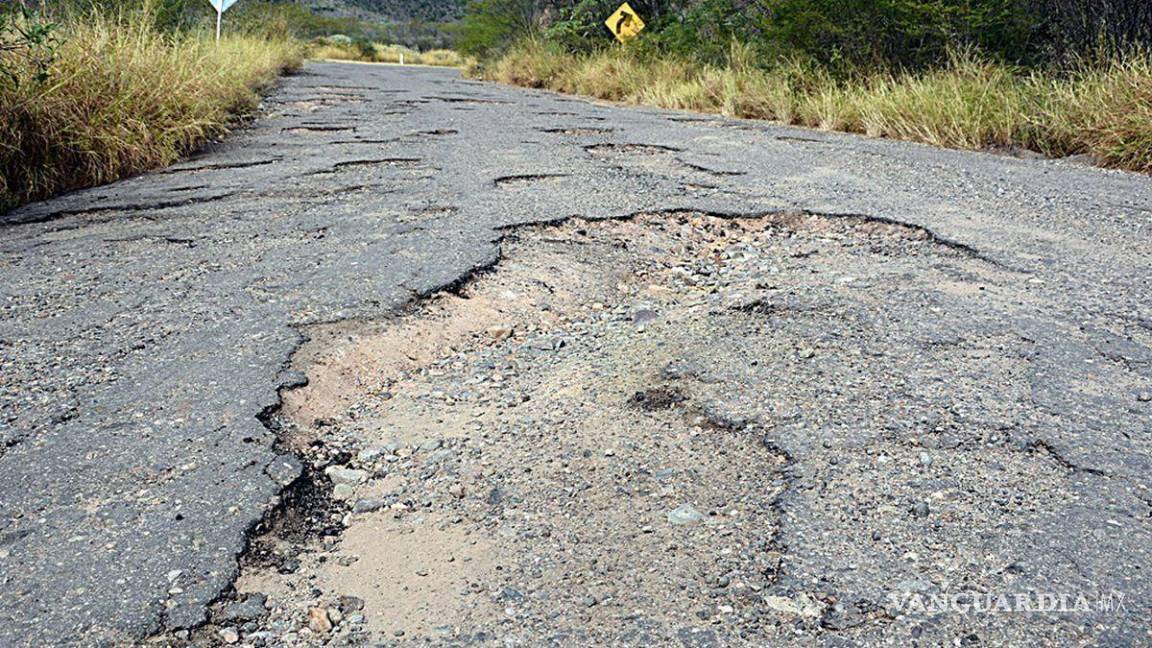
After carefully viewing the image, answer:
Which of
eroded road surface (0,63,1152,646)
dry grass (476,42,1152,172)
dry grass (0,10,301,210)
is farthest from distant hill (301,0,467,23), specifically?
eroded road surface (0,63,1152,646)

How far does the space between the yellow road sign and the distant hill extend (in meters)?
41.4

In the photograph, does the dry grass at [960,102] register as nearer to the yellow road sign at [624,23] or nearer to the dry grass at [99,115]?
the yellow road sign at [624,23]

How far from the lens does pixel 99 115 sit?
18.0 feet

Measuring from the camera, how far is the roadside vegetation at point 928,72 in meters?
6.27

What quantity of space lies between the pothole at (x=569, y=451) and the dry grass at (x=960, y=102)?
10.9ft

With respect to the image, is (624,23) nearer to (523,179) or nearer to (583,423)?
(523,179)

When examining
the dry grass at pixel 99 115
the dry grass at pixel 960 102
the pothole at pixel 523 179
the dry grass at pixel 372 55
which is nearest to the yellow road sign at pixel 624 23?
the dry grass at pixel 960 102

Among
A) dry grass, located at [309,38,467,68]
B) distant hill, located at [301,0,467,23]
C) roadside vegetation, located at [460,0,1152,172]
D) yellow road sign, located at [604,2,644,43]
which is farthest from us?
distant hill, located at [301,0,467,23]

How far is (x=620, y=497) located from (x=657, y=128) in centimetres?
571

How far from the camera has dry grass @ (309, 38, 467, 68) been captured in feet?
109

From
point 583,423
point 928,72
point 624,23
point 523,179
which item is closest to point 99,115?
point 523,179

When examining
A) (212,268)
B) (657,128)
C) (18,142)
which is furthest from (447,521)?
(657,128)

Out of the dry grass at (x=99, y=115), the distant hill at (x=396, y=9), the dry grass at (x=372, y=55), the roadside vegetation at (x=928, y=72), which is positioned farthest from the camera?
the distant hill at (x=396, y=9)

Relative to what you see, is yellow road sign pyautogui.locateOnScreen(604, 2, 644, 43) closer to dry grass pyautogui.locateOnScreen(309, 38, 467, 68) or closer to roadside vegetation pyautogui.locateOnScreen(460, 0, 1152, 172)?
roadside vegetation pyautogui.locateOnScreen(460, 0, 1152, 172)
